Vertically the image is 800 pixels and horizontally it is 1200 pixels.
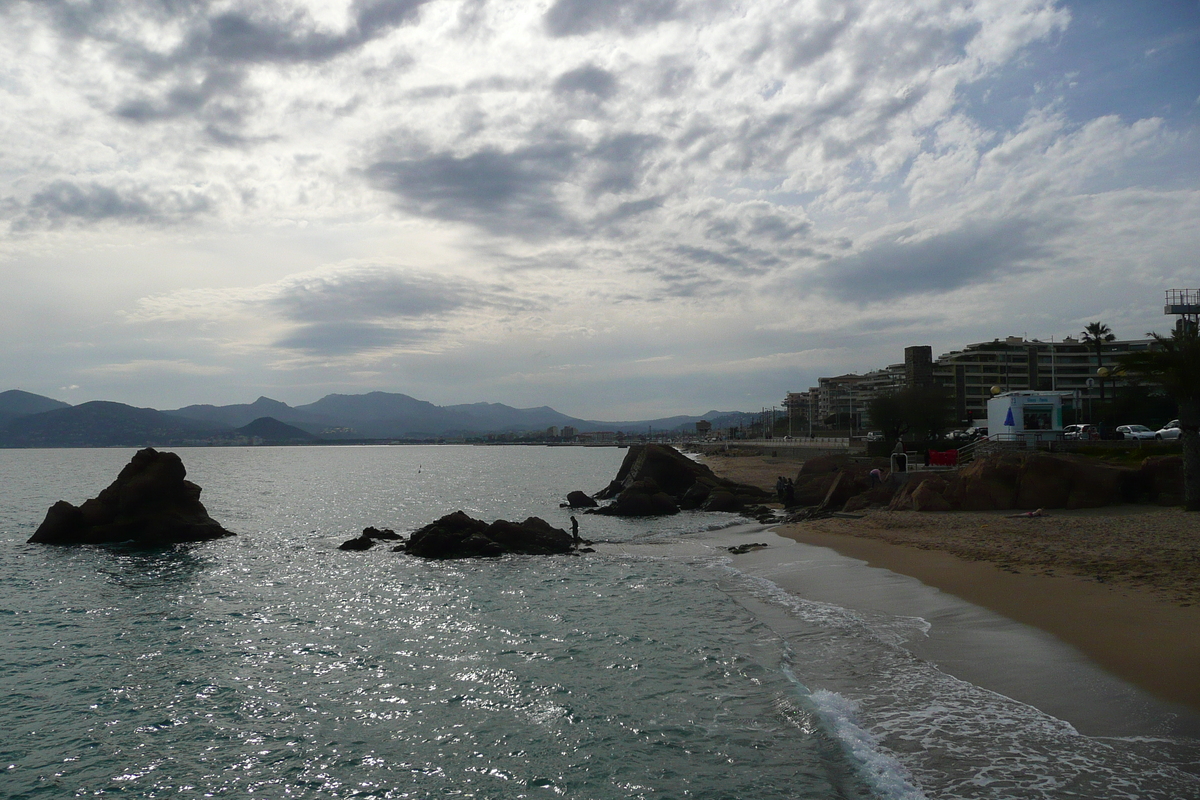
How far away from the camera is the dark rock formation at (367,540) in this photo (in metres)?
29.3

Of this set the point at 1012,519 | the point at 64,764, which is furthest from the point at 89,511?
the point at 1012,519

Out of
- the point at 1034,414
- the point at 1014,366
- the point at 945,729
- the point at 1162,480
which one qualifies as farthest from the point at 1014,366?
the point at 945,729

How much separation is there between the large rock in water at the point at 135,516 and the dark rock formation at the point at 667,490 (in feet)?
71.8

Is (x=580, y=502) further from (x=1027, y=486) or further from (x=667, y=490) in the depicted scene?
(x=1027, y=486)

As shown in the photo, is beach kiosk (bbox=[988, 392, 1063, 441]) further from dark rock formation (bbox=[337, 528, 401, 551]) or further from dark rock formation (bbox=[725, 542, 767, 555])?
dark rock formation (bbox=[337, 528, 401, 551])

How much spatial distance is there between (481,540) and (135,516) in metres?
16.5

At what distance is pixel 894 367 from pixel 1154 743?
177 metres

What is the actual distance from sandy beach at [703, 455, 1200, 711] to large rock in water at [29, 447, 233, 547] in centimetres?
2748

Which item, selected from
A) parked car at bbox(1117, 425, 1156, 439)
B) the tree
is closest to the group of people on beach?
the tree

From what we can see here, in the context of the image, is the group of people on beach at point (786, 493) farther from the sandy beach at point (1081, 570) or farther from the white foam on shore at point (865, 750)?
the white foam on shore at point (865, 750)

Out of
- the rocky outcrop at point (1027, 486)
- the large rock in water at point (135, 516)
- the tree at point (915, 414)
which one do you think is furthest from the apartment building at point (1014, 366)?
the large rock in water at point (135, 516)

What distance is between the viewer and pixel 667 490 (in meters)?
46.2

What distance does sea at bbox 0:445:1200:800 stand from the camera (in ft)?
26.4

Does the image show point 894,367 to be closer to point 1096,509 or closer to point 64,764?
point 1096,509
